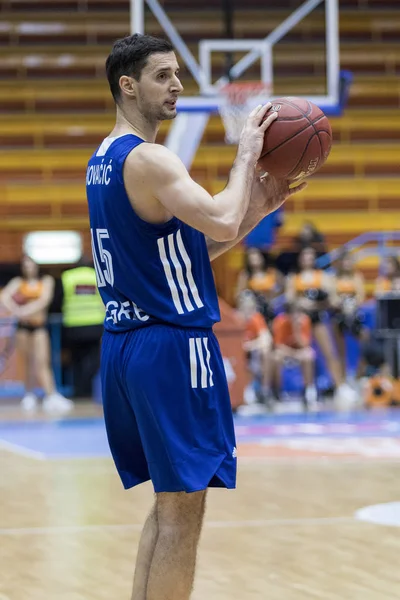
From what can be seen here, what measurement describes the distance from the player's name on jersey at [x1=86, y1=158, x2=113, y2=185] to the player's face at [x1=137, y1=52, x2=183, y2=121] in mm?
196

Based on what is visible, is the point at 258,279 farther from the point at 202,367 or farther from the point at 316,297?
the point at 202,367

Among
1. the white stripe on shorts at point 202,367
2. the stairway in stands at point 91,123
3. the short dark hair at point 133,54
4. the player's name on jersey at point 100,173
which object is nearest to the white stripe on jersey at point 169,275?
the white stripe on shorts at point 202,367

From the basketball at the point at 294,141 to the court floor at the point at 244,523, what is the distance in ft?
4.99

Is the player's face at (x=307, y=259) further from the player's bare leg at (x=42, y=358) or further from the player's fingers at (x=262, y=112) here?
the player's fingers at (x=262, y=112)

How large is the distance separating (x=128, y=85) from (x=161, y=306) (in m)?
0.63

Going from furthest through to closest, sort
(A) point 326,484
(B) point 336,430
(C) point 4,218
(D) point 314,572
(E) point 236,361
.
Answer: (C) point 4,218 < (E) point 236,361 < (B) point 336,430 < (A) point 326,484 < (D) point 314,572

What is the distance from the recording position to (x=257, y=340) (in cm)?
1158

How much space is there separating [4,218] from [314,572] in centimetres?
1219

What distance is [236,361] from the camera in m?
11.1

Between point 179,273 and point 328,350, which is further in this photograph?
point 328,350

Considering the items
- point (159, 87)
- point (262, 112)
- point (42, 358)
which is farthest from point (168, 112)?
point (42, 358)

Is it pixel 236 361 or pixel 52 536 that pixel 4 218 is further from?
pixel 52 536

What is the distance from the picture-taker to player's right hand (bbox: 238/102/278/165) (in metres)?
3.07

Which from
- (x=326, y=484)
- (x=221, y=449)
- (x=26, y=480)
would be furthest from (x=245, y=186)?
(x=26, y=480)
